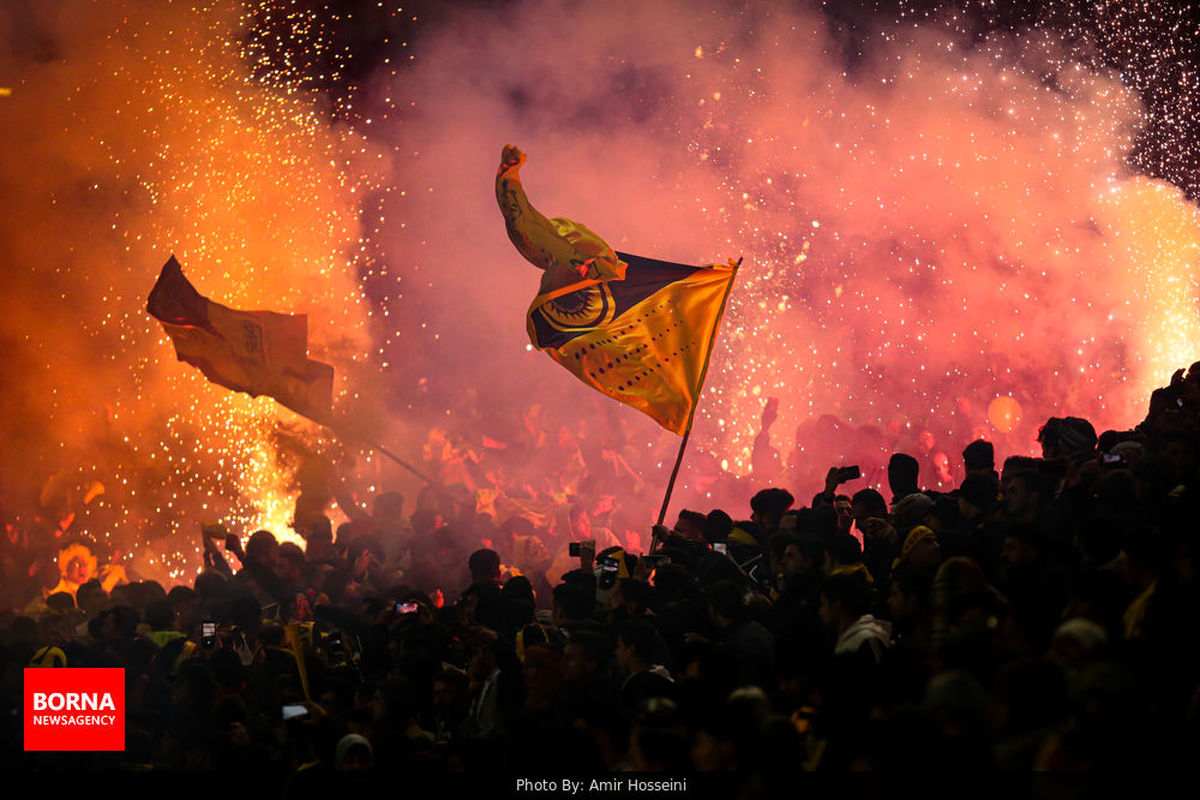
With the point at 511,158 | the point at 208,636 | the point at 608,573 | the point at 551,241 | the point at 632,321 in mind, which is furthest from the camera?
the point at 511,158

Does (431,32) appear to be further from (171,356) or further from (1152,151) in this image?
(1152,151)

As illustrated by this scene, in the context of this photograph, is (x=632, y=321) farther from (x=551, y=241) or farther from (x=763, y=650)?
(x=763, y=650)

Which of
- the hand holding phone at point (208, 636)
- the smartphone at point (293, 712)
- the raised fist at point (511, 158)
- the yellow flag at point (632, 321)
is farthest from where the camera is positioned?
the raised fist at point (511, 158)

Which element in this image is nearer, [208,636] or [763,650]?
[763,650]

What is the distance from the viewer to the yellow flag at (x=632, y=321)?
661cm

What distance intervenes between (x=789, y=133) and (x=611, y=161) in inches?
73.3

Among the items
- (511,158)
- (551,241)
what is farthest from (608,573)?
(511,158)

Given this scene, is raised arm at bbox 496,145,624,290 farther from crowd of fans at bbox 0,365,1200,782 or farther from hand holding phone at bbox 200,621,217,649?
hand holding phone at bbox 200,621,217,649

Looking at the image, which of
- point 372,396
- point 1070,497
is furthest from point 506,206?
point 372,396

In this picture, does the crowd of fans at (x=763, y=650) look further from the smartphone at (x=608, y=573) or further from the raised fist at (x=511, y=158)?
the raised fist at (x=511, y=158)

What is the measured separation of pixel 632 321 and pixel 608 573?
2.43m

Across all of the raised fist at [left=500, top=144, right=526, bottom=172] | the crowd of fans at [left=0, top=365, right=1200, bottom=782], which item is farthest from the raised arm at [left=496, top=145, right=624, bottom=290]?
the crowd of fans at [left=0, top=365, right=1200, bottom=782]

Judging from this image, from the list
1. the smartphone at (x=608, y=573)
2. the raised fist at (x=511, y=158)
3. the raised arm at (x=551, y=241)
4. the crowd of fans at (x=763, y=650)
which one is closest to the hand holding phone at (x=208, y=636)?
the crowd of fans at (x=763, y=650)

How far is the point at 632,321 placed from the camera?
6.78 m
